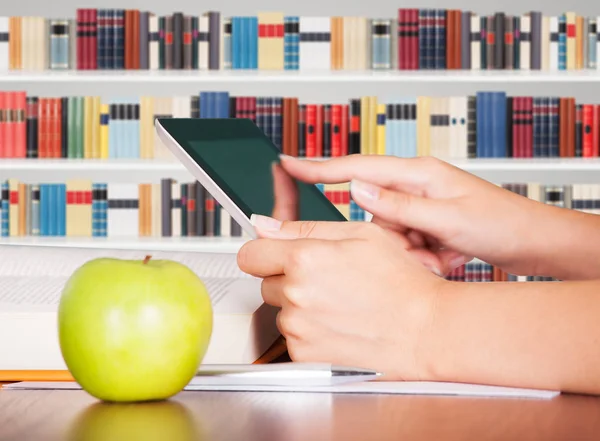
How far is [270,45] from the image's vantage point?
293 cm

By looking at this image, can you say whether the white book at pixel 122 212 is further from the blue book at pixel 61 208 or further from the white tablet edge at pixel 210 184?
the white tablet edge at pixel 210 184

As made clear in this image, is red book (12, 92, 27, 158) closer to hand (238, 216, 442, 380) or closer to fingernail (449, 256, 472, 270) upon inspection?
fingernail (449, 256, 472, 270)

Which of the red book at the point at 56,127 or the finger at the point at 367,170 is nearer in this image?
the finger at the point at 367,170

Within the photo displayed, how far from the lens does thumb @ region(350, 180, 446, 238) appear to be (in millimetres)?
738

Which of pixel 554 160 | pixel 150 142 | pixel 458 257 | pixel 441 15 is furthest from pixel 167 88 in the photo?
pixel 458 257

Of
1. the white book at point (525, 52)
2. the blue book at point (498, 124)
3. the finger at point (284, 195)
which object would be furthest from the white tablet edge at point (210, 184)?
the white book at point (525, 52)

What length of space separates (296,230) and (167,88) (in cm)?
286

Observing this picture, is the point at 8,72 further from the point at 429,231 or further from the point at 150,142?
the point at 429,231

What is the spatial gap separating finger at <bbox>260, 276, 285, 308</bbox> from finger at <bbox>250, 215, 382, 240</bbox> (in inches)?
1.7

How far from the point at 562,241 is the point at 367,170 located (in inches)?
7.9

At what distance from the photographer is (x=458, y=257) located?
0.90m

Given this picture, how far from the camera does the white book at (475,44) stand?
2932 mm

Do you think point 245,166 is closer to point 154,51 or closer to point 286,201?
point 286,201

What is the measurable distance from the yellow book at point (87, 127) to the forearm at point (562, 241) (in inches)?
91.3
